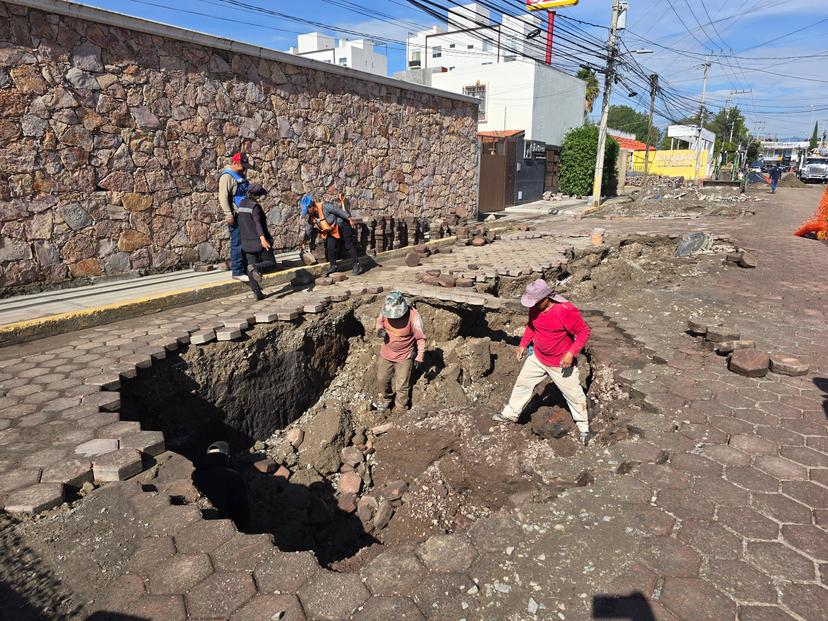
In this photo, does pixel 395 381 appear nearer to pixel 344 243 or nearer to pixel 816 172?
pixel 344 243

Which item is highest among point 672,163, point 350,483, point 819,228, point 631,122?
point 631,122

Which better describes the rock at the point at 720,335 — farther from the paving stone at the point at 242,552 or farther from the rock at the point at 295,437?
the paving stone at the point at 242,552

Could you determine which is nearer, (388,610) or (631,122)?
(388,610)

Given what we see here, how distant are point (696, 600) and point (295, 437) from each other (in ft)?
13.3

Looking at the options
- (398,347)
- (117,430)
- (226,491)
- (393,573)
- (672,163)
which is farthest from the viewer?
(672,163)

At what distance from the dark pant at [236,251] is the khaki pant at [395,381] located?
92.1 inches

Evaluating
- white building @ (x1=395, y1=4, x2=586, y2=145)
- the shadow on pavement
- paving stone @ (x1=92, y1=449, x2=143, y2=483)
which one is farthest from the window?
the shadow on pavement

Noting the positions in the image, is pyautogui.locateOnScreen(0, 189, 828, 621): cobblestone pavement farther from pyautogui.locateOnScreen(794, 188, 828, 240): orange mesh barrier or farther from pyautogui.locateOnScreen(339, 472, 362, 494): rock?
pyautogui.locateOnScreen(794, 188, 828, 240): orange mesh barrier

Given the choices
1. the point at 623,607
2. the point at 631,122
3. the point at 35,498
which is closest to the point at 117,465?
the point at 35,498

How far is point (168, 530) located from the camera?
107 inches

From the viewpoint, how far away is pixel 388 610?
238 centimetres

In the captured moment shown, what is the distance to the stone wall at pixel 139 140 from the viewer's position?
6.15 metres

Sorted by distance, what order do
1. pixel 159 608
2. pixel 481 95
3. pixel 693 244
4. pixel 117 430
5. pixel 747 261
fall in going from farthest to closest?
pixel 481 95, pixel 693 244, pixel 747 261, pixel 117 430, pixel 159 608

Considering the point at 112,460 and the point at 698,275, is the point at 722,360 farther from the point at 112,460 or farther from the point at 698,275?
the point at 112,460
